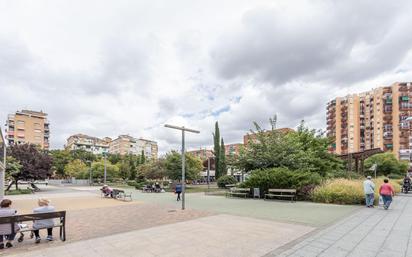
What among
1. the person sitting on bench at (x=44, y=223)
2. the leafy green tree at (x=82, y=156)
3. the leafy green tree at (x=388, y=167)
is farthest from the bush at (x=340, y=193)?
the leafy green tree at (x=82, y=156)

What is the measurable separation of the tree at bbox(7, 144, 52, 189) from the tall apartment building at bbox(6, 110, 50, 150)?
57225mm

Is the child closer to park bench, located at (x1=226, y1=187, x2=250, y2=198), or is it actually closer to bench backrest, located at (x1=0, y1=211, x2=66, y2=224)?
bench backrest, located at (x1=0, y1=211, x2=66, y2=224)

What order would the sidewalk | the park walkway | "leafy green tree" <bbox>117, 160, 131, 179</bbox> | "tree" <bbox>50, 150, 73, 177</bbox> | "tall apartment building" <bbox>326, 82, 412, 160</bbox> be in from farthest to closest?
"tall apartment building" <bbox>326, 82, 412, 160</bbox>, "tree" <bbox>50, 150, 73, 177</bbox>, "leafy green tree" <bbox>117, 160, 131, 179</bbox>, the sidewalk, the park walkway

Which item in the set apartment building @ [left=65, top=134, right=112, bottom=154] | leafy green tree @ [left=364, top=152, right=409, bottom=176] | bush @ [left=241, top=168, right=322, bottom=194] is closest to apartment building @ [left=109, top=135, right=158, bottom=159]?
apartment building @ [left=65, top=134, right=112, bottom=154]

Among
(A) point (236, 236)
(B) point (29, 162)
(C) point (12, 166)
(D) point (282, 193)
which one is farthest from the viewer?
(B) point (29, 162)

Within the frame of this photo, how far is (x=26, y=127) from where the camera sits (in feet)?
266

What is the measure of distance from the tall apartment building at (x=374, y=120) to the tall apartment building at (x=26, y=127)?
3655 inches

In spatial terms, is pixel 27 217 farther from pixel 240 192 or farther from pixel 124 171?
pixel 124 171

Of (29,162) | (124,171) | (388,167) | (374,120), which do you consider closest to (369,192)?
(29,162)

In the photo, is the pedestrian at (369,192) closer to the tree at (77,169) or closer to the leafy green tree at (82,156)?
the tree at (77,169)

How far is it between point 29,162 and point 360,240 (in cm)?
3211

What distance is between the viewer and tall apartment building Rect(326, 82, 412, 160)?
79.4 meters

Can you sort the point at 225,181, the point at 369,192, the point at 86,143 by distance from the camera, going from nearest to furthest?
the point at 369,192
the point at 225,181
the point at 86,143

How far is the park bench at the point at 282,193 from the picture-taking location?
15.6m
